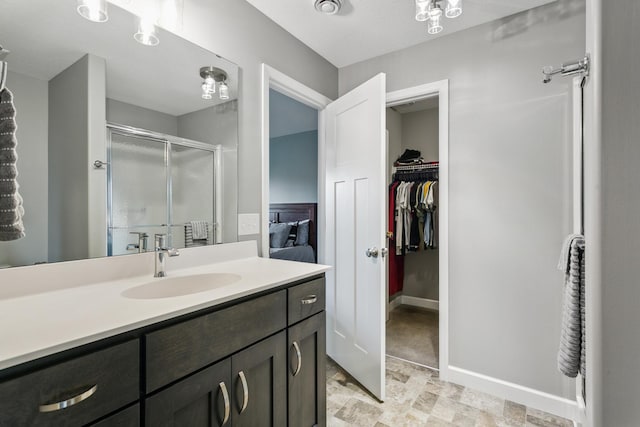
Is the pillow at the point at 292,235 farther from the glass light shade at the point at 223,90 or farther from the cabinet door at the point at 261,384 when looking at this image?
the cabinet door at the point at 261,384

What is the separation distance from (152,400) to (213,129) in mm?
1276

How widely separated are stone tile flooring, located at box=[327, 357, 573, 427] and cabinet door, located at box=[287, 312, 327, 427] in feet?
1.38

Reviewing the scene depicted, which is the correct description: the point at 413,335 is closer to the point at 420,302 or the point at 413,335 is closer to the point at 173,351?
the point at 420,302

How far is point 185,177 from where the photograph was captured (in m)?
1.49

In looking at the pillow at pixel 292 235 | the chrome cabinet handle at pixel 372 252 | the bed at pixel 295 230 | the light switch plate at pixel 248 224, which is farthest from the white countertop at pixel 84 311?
the pillow at pixel 292 235

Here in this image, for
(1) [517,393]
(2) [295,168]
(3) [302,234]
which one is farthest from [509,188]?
(2) [295,168]

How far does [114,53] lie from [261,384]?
1462 mm

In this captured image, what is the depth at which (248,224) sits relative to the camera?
1.76 m

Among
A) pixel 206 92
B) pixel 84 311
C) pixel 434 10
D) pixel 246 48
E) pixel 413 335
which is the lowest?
pixel 413 335

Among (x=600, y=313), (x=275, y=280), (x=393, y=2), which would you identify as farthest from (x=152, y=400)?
(x=393, y=2)

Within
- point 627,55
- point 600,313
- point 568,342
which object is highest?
point 627,55

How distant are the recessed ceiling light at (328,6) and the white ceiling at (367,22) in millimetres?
51

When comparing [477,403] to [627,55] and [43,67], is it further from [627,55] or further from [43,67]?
[43,67]

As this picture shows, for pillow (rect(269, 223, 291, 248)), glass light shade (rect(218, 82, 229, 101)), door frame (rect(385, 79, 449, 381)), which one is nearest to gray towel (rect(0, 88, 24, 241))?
glass light shade (rect(218, 82, 229, 101))
